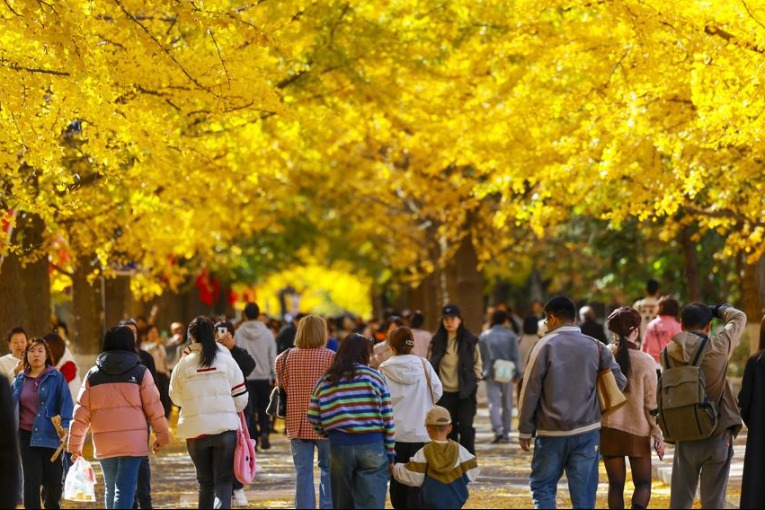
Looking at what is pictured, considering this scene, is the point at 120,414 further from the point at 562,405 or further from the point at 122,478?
the point at 562,405

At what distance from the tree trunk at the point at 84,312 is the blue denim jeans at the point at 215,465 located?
12856mm

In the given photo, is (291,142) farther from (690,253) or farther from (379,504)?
(379,504)

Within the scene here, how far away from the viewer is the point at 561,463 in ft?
35.5

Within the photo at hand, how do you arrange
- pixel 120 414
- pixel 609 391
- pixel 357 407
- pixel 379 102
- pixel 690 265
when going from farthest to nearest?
pixel 690 265
pixel 379 102
pixel 120 414
pixel 609 391
pixel 357 407

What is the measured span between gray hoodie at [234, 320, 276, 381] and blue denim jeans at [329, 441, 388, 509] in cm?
917

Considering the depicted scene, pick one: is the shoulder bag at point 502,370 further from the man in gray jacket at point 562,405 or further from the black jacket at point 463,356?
the man in gray jacket at point 562,405

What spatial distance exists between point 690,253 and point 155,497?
47.7 feet

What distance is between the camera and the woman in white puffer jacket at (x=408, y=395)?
12211 millimetres

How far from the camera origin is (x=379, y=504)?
10523 millimetres

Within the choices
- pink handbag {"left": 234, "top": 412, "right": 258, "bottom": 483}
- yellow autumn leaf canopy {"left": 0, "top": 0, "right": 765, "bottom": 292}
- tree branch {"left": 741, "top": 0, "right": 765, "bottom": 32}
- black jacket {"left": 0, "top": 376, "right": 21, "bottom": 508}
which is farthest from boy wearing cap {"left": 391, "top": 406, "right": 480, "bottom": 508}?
tree branch {"left": 741, "top": 0, "right": 765, "bottom": 32}

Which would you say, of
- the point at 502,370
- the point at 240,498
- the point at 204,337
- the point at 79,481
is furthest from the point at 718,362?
the point at 502,370

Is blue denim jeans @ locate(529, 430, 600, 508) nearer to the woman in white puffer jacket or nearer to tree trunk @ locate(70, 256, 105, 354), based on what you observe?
the woman in white puffer jacket

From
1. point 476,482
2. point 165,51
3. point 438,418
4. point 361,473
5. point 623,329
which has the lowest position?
point 476,482

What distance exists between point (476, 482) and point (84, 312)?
10089mm
